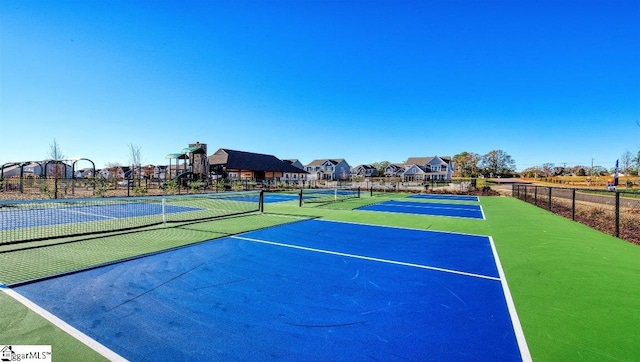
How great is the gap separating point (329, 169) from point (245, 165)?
41.6 meters

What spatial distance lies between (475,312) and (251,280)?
333cm

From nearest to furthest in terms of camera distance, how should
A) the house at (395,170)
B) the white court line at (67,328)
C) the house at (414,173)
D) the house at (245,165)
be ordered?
1. the white court line at (67,328)
2. the house at (245,165)
3. the house at (414,173)
4. the house at (395,170)

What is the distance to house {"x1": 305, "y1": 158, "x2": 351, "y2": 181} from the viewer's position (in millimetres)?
82250

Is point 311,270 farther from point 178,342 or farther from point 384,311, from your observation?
point 178,342

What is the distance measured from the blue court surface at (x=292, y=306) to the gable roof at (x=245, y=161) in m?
37.0

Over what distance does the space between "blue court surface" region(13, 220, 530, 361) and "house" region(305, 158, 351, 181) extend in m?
73.8

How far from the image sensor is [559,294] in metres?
4.43

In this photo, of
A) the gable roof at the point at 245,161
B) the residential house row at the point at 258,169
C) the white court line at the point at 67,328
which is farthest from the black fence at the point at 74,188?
the white court line at the point at 67,328

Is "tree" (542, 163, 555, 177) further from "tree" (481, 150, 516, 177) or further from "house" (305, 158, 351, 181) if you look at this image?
"house" (305, 158, 351, 181)

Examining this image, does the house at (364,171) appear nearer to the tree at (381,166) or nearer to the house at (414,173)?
the tree at (381,166)

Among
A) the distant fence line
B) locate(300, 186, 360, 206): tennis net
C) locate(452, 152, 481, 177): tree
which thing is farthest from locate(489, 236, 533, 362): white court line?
locate(452, 152, 481, 177): tree

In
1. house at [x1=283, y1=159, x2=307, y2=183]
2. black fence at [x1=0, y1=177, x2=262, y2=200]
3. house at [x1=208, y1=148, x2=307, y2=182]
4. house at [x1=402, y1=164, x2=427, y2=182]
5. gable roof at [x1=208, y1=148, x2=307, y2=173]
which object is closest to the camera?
black fence at [x1=0, y1=177, x2=262, y2=200]

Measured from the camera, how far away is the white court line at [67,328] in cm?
280

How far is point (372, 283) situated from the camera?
4.87 meters
